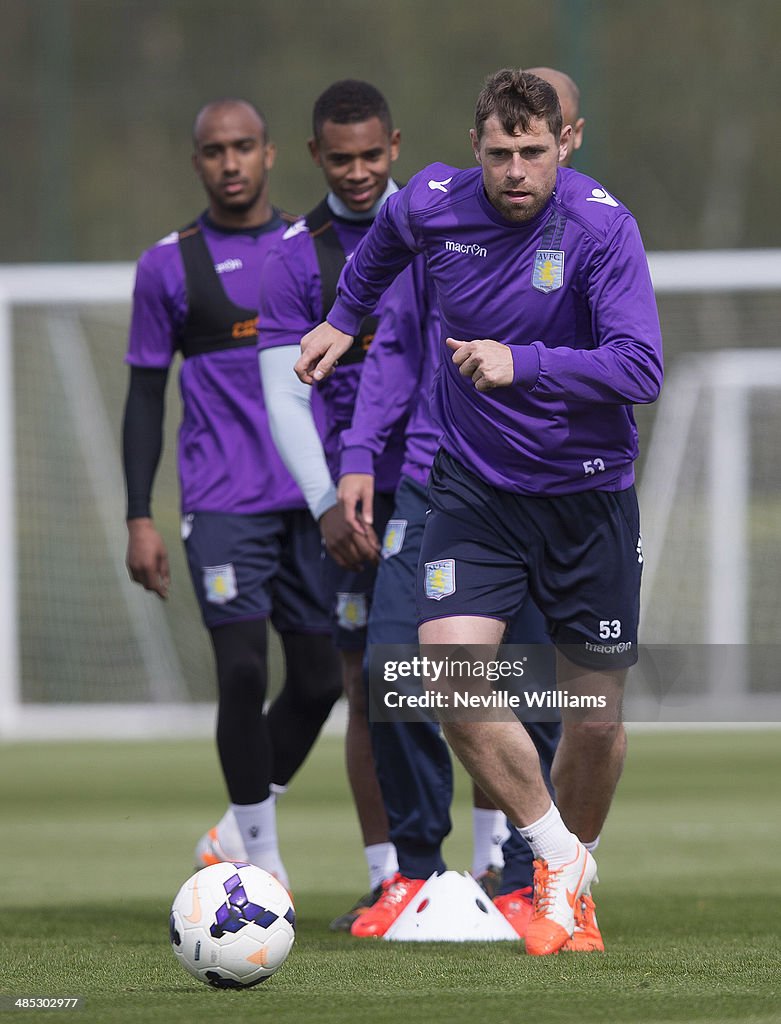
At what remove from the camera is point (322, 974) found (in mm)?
4184

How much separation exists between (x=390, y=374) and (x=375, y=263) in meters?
0.60

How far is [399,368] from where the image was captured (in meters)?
5.35

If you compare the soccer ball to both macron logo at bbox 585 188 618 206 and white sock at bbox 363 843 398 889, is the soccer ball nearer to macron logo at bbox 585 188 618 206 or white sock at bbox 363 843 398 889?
white sock at bbox 363 843 398 889

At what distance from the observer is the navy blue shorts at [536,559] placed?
459cm

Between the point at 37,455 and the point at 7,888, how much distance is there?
718 centimetres

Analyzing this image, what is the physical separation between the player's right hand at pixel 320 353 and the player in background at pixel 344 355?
2.10 ft

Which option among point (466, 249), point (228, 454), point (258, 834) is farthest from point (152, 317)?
point (466, 249)

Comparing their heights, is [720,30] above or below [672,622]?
above

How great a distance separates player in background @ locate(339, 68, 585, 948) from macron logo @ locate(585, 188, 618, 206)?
0.36 meters

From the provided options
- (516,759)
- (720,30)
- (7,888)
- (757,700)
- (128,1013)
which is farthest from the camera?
(720,30)

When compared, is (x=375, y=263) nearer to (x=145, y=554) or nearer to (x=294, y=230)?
(x=294, y=230)

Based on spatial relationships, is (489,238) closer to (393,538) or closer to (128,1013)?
(393,538)

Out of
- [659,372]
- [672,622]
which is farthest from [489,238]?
[672,622]

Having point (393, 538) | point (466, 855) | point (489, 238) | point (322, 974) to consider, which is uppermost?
point (489, 238)
